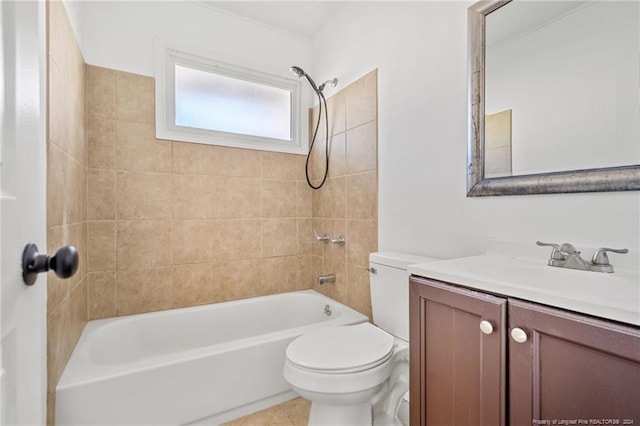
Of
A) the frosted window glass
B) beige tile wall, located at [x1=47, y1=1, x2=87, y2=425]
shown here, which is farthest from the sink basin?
the frosted window glass

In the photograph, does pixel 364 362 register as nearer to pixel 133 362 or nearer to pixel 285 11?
pixel 133 362

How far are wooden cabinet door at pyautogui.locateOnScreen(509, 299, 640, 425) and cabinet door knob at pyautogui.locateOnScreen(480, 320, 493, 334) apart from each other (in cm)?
5

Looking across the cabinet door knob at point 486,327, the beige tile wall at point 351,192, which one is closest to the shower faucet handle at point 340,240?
the beige tile wall at point 351,192

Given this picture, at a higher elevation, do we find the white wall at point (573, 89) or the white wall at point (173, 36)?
the white wall at point (173, 36)

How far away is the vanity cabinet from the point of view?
0.58m

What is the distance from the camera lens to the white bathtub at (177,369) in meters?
1.27

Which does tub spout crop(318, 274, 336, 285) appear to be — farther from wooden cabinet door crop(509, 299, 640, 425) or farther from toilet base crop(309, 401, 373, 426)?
wooden cabinet door crop(509, 299, 640, 425)

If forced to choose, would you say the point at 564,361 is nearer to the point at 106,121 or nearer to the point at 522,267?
the point at 522,267

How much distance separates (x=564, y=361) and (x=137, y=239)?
2.14 metres

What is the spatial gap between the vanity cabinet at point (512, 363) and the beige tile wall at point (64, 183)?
1.33m

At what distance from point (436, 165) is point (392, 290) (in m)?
0.66

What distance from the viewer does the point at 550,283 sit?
771mm

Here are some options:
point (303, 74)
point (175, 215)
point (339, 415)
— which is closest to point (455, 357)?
point (339, 415)

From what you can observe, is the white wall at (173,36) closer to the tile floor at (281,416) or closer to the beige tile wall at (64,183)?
the beige tile wall at (64,183)
